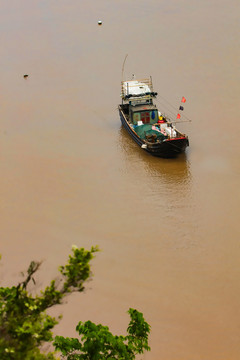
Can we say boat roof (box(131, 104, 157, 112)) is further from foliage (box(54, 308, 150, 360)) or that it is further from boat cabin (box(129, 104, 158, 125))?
foliage (box(54, 308, 150, 360))

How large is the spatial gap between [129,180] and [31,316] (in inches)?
600

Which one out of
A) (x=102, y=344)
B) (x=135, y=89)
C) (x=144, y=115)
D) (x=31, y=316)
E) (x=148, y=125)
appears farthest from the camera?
(x=135, y=89)

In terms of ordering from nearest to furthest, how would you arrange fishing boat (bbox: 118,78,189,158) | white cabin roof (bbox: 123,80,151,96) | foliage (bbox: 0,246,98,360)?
foliage (bbox: 0,246,98,360) < fishing boat (bbox: 118,78,189,158) < white cabin roof (bbox: 123,80,151,96)

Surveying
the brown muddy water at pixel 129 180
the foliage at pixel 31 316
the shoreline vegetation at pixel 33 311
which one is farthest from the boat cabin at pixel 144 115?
the foliage at pixel 31 316

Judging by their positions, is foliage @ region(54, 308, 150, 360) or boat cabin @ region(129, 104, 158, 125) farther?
boat cabin @ region(129, 104, 158, 125)

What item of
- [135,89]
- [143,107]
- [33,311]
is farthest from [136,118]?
[33,311]

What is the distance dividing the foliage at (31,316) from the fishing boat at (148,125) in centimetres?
1608

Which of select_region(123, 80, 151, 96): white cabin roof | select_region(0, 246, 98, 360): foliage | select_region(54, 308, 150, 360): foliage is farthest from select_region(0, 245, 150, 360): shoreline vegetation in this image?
select_region(123, 80, 151, 96): white cabin roof

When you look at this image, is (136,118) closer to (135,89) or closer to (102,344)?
(135,89)

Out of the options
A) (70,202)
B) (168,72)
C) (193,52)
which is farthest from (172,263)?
(193,52)

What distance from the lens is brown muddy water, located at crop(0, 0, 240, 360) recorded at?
14.5 m

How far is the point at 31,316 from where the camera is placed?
6922 millimetres

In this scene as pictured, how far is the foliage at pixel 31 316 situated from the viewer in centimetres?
661

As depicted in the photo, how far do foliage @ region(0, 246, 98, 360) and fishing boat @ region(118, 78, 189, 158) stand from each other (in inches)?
633
